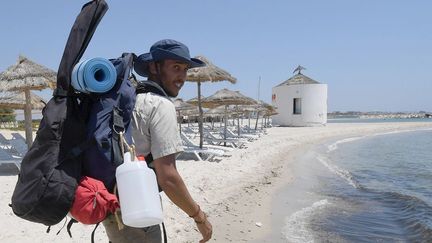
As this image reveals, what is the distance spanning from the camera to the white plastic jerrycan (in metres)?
1.49

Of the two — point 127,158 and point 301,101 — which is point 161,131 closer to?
point 127,158

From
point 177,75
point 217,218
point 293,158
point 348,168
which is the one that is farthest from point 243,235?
point 293,158

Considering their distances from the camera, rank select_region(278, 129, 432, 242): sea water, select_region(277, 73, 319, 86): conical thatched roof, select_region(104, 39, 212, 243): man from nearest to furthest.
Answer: select_region(104, 39, 212, 243): man, select_region(278, 129, 432, 242): sea water, select_region(277, 73, 319, 86): conical thatched roof

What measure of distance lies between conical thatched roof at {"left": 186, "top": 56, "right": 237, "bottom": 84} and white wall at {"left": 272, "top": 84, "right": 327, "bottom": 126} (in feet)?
89.7

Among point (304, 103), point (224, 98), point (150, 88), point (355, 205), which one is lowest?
point (355, 205)

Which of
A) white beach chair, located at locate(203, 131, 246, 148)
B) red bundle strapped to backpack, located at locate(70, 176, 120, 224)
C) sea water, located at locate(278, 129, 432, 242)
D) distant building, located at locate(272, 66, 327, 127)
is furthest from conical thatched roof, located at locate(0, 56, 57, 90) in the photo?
distant building, located at locate(272, 66, 327, 127)

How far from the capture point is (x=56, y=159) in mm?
1516

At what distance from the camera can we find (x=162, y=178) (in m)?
1.70

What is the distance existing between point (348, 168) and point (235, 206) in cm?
834

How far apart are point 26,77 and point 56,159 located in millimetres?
8236

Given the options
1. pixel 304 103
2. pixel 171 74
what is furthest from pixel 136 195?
pixel 304 103

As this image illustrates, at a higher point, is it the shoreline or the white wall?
the white wall

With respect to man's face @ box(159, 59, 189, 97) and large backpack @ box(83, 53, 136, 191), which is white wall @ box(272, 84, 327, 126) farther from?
large backpack @ box(83, 53, 136, 191)

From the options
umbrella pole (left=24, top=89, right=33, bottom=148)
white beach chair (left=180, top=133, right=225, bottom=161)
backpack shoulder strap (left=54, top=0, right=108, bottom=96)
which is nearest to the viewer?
backpack shoulder strap (left=54, top=0, right=108, bottom=96)
